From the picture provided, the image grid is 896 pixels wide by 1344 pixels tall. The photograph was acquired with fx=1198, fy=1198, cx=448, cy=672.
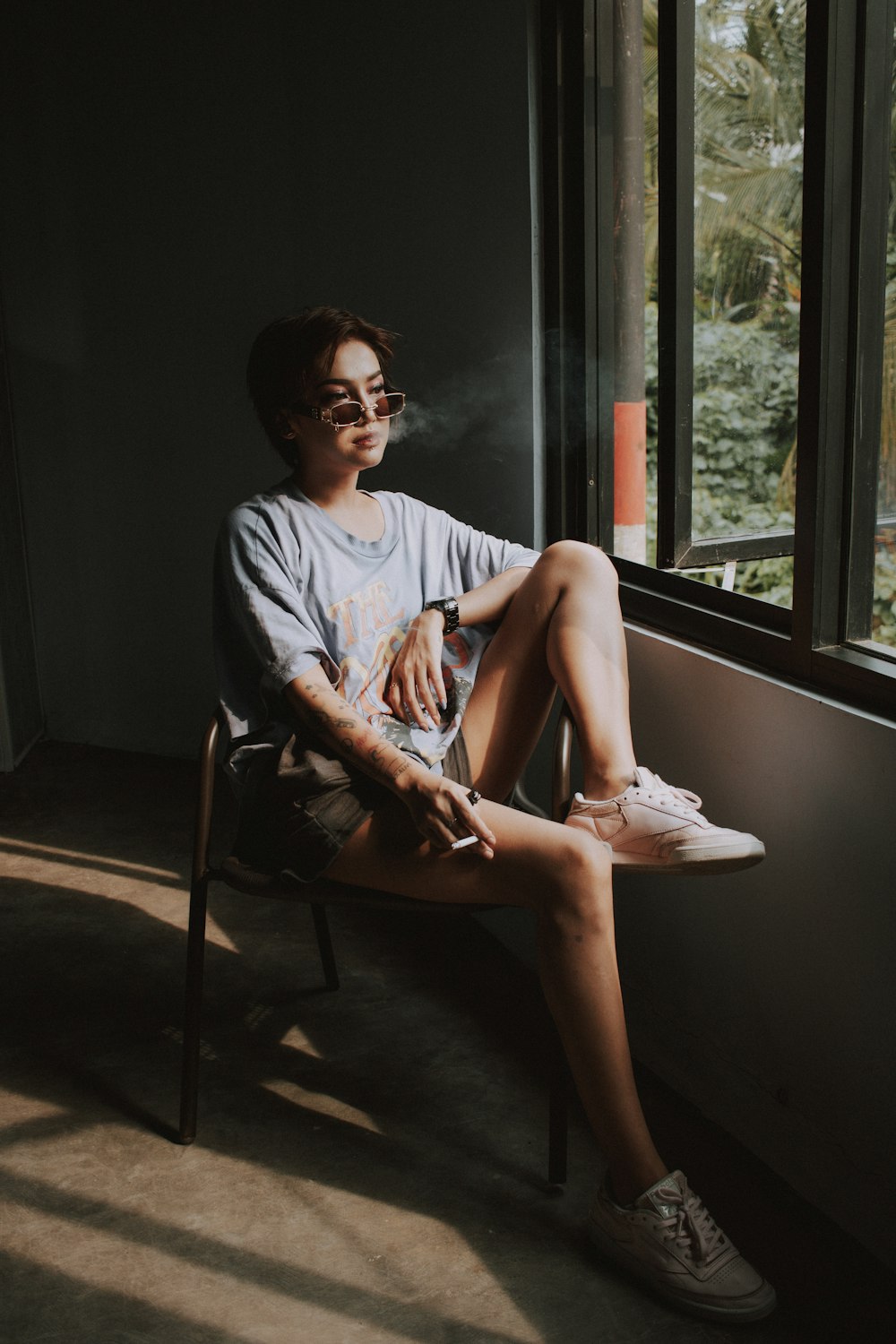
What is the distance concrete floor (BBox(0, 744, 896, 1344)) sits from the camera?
1.60m

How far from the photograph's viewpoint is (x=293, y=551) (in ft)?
6.34

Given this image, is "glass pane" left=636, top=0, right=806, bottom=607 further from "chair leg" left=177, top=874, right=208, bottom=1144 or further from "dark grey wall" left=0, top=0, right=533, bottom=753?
"chair leg" left=177, top=874, right=208, bottom=1144

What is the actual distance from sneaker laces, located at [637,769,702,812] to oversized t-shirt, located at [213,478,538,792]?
365 millimetres

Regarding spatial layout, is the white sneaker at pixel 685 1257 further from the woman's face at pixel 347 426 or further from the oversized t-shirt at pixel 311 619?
the woman's face at pixel 347 426

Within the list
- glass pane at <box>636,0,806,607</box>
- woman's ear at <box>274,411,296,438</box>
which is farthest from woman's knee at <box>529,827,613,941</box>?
glass pane at <box>636,0,806,607</box>

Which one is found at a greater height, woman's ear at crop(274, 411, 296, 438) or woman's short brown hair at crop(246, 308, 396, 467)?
woman's short brown hair at crop(246, 308, 396, 467)

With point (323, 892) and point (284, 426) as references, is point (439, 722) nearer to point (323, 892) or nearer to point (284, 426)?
point (323, 892)

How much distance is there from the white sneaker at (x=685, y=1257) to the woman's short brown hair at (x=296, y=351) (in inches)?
52.3

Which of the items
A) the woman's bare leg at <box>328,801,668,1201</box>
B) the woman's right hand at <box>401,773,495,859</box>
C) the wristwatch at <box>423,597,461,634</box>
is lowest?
the woman's bare leg at <box>328,801,668,1201</box>

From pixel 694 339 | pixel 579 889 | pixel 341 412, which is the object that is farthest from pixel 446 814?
pixel 694 339

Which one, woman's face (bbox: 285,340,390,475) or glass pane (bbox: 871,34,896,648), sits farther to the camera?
woman's face (bbox: 285,340,390,475)

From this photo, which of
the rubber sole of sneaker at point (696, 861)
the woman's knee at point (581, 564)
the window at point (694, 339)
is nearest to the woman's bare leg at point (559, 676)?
the woman's knee at point (581, 564)

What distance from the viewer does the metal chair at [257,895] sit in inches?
70.3

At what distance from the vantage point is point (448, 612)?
1.99 meters
